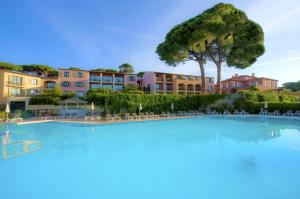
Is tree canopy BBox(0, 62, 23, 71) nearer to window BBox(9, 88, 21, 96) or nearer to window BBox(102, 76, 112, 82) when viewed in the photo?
window BBox(9, 88, 21, 96)

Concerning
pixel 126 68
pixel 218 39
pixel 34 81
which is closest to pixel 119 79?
pixel 126 68

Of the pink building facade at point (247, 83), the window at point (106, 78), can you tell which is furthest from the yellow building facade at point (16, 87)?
the pink building facade at point (247, 83)

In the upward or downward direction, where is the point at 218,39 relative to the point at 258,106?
upward

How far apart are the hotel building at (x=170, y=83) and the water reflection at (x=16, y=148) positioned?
33516 mm

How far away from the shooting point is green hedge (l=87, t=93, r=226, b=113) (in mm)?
23969

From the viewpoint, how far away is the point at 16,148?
9492 millimetres

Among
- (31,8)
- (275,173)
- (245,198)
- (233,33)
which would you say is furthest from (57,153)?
(233,33)

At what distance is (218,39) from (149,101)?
14325 mm

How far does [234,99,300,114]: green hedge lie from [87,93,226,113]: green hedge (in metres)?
2.78

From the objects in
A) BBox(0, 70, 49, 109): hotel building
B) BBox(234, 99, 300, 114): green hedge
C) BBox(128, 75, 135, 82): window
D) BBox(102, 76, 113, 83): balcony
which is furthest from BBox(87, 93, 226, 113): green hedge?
BBox(128, 75, 135, 82): window

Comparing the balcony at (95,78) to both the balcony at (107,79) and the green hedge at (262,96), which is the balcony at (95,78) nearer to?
the balcony at (107,79)

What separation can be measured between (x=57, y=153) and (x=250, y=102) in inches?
1048

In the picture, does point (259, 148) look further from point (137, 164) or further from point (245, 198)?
point (137, 164)

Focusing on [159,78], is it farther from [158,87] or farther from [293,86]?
[293,86]
